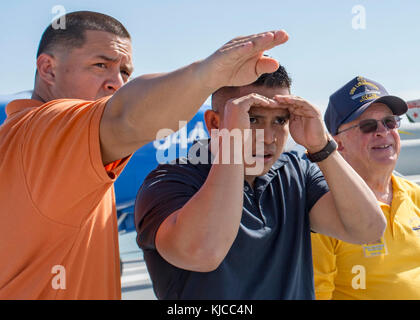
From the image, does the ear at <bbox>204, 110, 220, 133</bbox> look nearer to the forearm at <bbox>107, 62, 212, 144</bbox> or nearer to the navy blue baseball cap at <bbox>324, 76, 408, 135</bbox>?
the forearm at <bbox>107, 62, 212, 144</bbox>

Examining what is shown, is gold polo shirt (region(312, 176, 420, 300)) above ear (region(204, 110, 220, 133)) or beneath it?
beneath

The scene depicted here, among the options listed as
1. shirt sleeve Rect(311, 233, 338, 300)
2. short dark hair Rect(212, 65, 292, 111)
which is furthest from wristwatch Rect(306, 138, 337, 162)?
shirt sleeve Rect(311, 233, 338, 300)

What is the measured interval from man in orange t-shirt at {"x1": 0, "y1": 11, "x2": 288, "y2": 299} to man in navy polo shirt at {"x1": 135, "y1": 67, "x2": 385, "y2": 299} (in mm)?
211

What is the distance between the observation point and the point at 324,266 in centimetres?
206

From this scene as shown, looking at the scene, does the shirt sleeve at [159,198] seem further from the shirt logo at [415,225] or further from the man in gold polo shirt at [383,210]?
the shirt logo at [415,225]

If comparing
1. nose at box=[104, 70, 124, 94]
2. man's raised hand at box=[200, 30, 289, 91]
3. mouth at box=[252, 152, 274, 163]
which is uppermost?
man's raised hand at box=[200, 30, 289, 91]

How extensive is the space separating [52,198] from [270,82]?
3.15 ft

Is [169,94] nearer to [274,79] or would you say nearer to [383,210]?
[274,79]

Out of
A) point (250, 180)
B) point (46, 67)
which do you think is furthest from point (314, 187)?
point (46, 67)

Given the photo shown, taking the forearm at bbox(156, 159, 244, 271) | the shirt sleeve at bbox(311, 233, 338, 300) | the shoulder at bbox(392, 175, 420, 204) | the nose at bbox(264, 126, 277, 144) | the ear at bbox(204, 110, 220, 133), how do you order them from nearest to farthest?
the forearm at bbox(156, 159, 244, 271), the nose at bbox(264, 126, 277, 144), the ear at bbox(204, 110, 220, 133), the shirt sleeve at bbox(311, 233, 338, 300), the shoulder at bbox(392, 175, 420, 204)

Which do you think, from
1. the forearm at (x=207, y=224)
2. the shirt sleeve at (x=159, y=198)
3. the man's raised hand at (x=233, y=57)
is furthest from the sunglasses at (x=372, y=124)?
Answer: the man's raised hand at (x=233, y=57)

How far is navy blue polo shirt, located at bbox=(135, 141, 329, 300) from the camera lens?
146 cm

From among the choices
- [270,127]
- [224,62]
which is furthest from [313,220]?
[224,62]

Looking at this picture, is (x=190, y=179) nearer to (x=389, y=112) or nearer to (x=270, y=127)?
(x=270, y=127)
